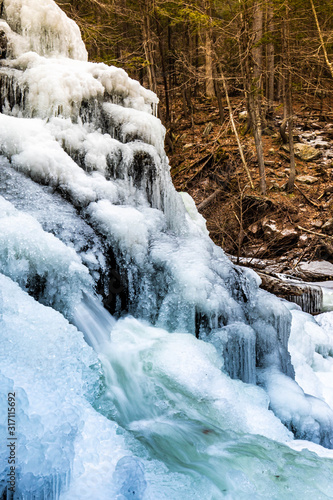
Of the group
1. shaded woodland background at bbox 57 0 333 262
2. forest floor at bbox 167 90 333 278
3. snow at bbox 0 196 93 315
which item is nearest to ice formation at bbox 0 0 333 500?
snow at bbox 0 196 93 315

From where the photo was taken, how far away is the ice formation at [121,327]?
2.09m

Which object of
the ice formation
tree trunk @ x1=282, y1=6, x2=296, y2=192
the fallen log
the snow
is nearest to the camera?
the ice formation

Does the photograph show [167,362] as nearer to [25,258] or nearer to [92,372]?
[92,372]

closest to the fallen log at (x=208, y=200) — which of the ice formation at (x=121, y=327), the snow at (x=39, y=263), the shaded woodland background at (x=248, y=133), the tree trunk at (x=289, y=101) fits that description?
the shaded woodland background at (x=248, y=133)

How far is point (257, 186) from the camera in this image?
11727mm

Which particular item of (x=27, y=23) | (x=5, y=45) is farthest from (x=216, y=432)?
(x=27, y=23)

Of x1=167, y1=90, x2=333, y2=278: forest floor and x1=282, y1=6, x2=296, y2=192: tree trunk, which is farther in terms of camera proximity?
x1=282, y1=6, x2=296, y2=192: tree trunk

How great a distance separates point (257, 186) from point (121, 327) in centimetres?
909

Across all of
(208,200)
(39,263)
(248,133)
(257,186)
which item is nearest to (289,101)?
(248,133)

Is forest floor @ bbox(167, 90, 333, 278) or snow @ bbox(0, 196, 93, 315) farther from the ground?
snow @ bbox(0, 196, 93, 315)

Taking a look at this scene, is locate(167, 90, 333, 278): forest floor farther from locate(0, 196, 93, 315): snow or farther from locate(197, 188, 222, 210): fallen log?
locate(0, 196, 93, 315): snow

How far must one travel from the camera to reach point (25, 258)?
2980mm

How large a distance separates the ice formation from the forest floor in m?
4.21

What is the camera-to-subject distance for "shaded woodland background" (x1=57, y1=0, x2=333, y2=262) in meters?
10.0
